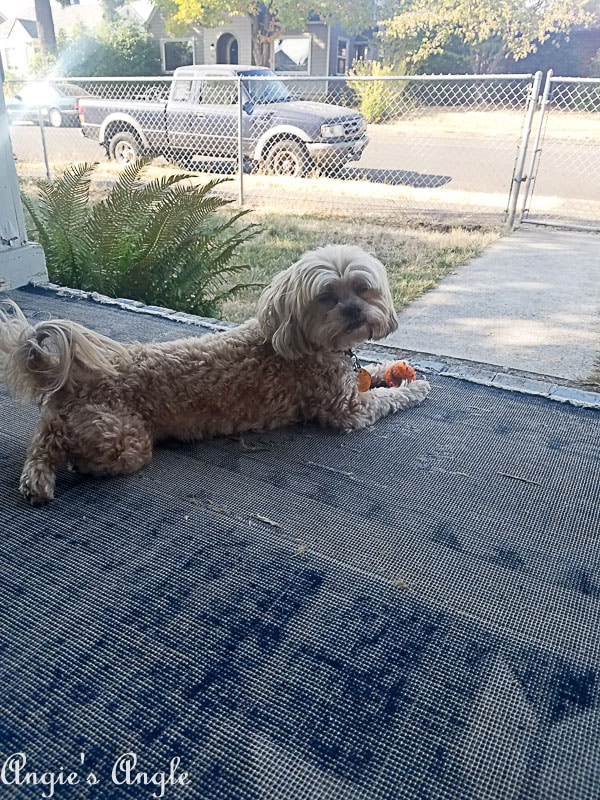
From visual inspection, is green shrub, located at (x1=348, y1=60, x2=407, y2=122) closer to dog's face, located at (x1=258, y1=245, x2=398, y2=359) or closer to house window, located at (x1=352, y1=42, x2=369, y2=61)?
house window, located at (x1=352, y1=42, x2=369, y2=61)

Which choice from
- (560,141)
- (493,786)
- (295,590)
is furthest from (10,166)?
(560,141)

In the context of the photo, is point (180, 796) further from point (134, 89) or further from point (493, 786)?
point (134, 89)

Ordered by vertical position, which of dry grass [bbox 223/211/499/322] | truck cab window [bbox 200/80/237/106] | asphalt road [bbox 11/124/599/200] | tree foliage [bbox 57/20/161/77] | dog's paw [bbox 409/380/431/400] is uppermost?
tree foliage [bbox 57/20/161/77]

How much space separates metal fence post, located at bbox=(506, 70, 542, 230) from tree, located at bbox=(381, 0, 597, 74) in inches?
708

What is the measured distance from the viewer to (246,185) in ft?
32.3

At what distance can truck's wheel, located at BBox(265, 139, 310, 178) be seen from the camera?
9.92 meters

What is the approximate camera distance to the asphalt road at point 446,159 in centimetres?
1057

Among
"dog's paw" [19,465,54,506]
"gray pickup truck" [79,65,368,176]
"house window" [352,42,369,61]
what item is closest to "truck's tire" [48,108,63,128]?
"gray pickup truck" [79,65,368,176]

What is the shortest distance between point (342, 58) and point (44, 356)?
27.6m

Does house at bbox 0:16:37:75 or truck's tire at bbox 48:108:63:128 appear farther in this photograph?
house at bbox 0:16:37:75

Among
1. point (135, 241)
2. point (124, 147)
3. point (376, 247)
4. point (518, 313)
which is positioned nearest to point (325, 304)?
point (135, 241)

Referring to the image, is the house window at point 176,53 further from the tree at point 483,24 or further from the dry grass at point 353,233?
the dry grass at point 353,233

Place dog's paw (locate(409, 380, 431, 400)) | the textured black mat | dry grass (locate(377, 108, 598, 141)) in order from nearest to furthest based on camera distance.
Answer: the textured black mat, dog's paw (locate(409, 380, 431, 400)), dry grass (locate(377, 108, 598, 141))

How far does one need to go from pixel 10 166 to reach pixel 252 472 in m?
3.11
